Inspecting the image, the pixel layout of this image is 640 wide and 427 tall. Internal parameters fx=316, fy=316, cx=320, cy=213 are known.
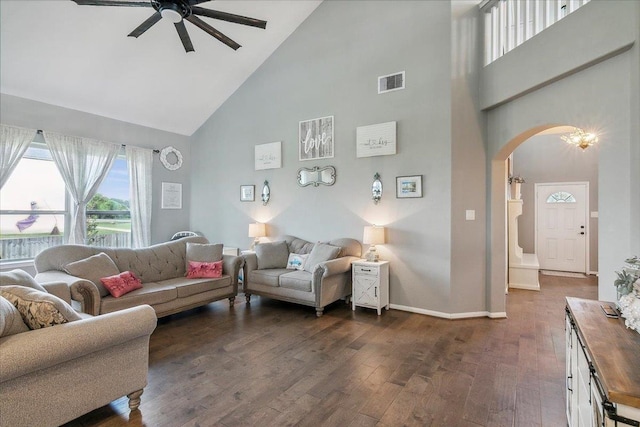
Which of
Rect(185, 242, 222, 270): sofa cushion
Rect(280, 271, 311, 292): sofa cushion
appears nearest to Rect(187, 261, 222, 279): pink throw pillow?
Rect(185, 242, 222, 270): sofa cushion

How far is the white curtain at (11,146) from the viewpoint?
14.3ft

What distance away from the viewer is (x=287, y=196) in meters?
5.56

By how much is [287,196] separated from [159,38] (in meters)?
3.05

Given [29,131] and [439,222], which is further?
[29,131]

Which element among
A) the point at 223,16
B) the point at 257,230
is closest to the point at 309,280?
the point at 257,230

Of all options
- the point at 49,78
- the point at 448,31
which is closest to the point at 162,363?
the point at 49,78

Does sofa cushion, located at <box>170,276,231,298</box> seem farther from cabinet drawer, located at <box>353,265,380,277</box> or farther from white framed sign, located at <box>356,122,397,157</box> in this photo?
white framed sign, located at <box>356,122,397,157</box>

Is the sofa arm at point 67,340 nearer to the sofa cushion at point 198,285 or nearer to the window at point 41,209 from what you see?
the sofa cushion at point 198,285

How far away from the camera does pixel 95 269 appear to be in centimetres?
345

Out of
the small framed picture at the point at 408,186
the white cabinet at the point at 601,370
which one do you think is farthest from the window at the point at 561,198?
the white cabinet at the point at 601,370

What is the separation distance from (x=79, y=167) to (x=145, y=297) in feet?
9.89

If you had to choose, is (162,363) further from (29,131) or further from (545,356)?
(29,131)

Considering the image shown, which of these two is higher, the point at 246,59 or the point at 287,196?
the point at 246,59

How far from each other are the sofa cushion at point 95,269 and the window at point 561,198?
28.2ft
